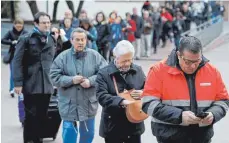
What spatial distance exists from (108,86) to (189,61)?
1.56 metres

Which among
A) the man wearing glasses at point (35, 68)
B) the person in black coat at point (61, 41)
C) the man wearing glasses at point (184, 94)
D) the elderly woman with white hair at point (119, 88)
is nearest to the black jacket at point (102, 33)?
the person in black coat at point (61, 41)

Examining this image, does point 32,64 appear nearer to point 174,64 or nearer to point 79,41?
point 79,41

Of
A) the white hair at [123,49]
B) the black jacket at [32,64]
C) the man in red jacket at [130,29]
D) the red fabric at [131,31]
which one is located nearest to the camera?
the white hair at [123,49]

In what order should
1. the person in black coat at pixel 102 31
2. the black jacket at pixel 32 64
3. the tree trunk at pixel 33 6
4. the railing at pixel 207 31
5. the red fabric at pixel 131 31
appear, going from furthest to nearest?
the tree trunk at pixel 33 6
the railing at pixel 207 31
the red fabric at pixel 131 31
the person in black coat at pixel 102 31
the black jacket at pixel 32 64

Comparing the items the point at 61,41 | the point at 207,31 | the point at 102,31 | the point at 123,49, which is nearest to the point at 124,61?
the point at 123,49

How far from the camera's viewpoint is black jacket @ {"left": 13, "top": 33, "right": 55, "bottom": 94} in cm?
841

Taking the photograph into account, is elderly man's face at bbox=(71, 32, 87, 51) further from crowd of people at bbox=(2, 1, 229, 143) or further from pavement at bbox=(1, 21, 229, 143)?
pavement at bbox=(1, 21, 229, 143)

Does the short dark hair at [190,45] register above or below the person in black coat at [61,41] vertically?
above

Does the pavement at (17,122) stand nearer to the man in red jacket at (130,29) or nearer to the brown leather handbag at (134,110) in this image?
the man in red jacket at (130,29)

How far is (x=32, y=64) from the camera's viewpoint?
8508 millimetres

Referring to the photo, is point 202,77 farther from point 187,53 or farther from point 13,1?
point 13,1

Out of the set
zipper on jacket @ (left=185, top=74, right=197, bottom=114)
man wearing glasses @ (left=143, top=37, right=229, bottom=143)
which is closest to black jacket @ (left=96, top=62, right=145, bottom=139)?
man wearing glasses @ (left=143, top=37, right=229, bottom=143)

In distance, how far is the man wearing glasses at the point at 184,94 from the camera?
521 cm

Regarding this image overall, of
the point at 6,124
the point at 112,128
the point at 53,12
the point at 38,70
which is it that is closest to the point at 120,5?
the point at 53,12
